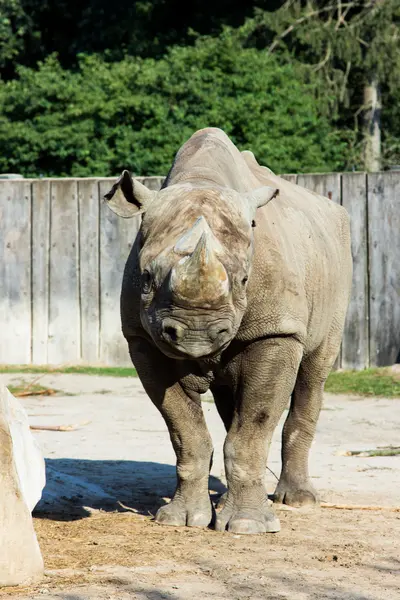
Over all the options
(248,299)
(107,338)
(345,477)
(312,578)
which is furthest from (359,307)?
(312,578)

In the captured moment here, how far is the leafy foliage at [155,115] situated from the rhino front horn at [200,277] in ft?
43.2

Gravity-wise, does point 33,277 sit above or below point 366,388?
above

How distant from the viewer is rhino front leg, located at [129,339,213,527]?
20.4ft

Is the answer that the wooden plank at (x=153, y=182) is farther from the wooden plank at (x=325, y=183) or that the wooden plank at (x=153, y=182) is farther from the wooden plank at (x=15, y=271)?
the wooden plank at (x=325, y=183)

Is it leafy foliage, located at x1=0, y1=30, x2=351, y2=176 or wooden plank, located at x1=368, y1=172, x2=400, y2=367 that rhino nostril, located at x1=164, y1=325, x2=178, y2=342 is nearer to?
wooden plank, located at x1=368, y1=172, x2=400, y2=367

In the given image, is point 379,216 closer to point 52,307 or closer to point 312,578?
point 52,307

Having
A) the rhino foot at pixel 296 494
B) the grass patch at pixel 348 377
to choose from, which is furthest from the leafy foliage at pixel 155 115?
the rhino foot at pixel 296 494

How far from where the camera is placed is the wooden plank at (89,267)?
42.2 feet

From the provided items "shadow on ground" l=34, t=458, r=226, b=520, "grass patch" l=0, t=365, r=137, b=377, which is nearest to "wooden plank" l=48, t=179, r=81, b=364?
"grass patch" l=0, t=365, r=137, b=377

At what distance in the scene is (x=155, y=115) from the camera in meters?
19.1

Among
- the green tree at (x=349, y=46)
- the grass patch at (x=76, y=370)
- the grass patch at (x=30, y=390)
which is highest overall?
the green tree at (x=349, y=46)

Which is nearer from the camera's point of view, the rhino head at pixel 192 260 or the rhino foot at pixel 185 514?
the rhino head at pixel 192 260

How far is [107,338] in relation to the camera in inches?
511

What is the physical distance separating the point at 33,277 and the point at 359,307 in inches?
138
